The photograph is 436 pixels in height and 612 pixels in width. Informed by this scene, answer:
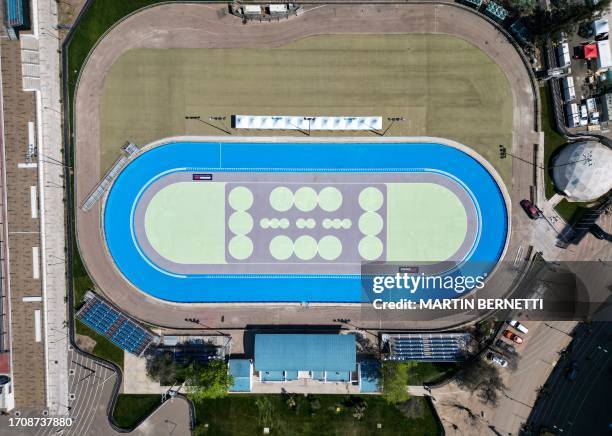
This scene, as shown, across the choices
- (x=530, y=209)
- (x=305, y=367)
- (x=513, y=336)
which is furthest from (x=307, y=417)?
(x=530, y=209)

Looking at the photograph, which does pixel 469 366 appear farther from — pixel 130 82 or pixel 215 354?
pixel 130 82

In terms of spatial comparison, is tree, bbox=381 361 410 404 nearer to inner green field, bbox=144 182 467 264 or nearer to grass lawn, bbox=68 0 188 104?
inner green field, bbox=144 182 467 264

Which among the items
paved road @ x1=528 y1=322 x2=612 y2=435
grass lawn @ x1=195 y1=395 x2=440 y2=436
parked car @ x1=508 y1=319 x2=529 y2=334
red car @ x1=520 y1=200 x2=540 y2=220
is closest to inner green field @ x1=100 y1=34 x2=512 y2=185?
red car @ x1=520 y1=200 x2=540 y2=220

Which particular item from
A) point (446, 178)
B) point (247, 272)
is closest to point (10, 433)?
point (247, 272)

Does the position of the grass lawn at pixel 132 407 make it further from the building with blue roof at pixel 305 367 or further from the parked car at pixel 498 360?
the parked car at pixel 498 360

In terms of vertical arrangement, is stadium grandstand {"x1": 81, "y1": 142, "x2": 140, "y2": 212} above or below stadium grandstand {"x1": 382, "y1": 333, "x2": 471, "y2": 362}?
above

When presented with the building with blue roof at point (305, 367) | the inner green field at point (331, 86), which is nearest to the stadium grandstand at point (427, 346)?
the building with blue roof at point (305, 367)
